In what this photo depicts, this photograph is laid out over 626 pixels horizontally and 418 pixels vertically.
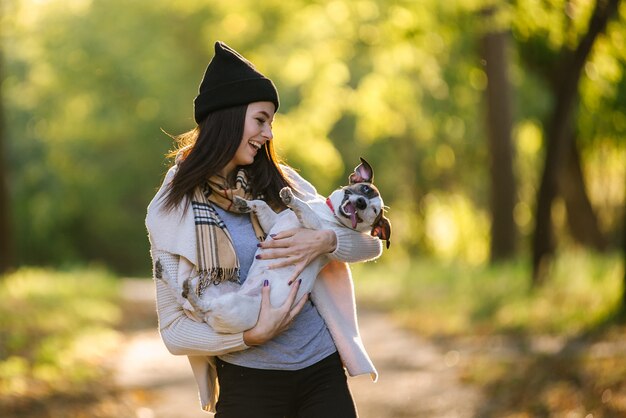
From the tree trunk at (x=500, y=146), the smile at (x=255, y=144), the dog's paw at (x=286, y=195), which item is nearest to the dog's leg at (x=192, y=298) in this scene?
the dog's paw at (x=286, y=195)

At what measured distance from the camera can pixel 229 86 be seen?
370cm

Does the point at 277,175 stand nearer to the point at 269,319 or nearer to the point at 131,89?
the point at 269,319

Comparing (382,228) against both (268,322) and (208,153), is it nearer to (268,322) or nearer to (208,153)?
(268,322)

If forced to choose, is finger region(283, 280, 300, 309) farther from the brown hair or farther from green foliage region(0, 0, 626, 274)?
green foliage region(0, 0, 626, 274)

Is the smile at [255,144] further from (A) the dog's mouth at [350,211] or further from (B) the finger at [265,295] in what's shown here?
(B) the finger at [265,295]

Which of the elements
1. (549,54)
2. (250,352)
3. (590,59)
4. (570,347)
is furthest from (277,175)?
(549,54)

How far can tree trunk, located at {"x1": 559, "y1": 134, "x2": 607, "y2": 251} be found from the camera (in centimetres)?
1994

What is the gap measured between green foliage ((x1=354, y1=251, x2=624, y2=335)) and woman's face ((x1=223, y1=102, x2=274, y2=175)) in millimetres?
7454

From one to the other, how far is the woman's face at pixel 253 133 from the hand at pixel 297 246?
0.32m

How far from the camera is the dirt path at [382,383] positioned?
27.5ft

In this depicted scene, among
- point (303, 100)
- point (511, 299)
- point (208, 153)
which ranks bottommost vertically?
point (511, 299)

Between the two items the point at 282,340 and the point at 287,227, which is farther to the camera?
the point at 287,227

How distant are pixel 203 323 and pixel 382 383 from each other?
243 inches

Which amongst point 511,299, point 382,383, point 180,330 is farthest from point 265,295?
point 511,299
